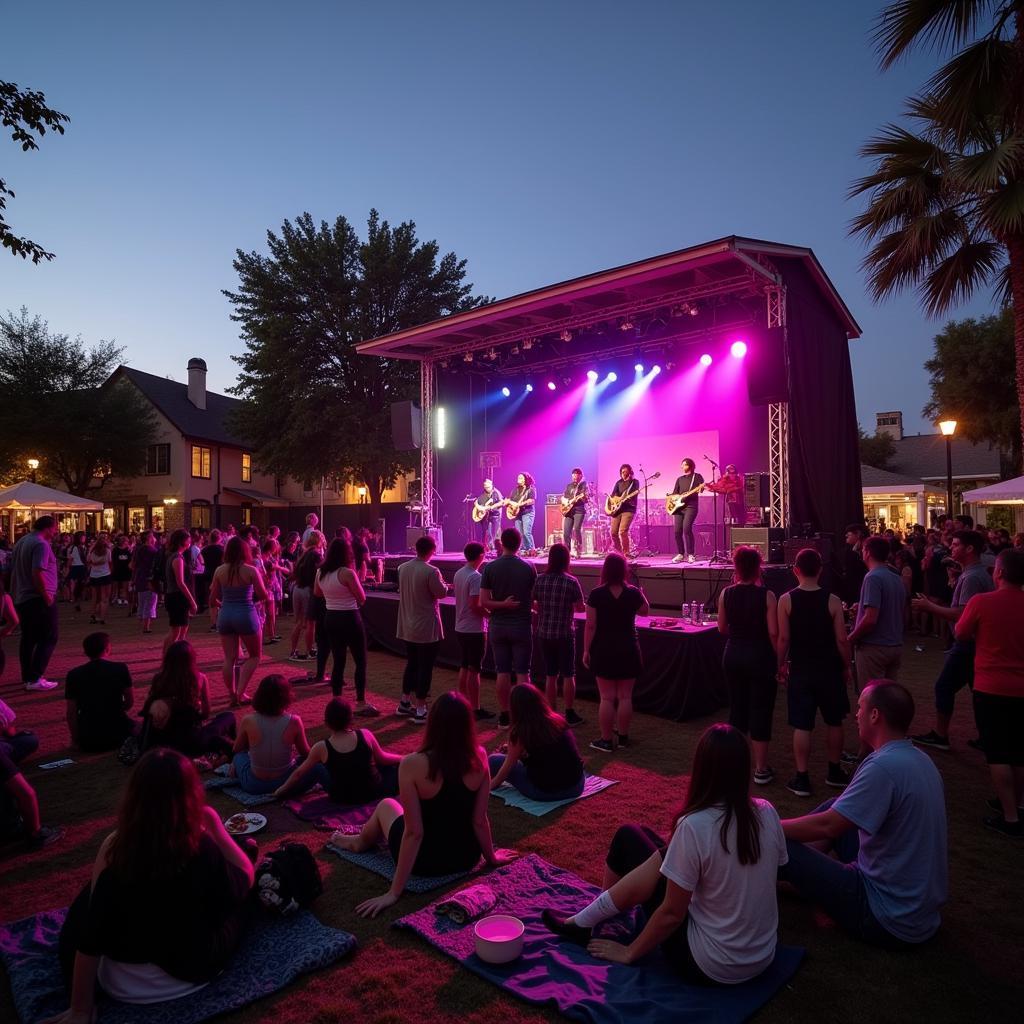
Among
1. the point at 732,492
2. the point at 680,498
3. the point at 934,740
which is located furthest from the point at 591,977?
the point at 732,492

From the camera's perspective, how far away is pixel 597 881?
11.5 ft

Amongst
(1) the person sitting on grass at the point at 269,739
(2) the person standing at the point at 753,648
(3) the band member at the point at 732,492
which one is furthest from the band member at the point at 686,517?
(1) the person sitting on grass at the point at 269,739

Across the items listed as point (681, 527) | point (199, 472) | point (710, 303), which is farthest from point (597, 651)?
point (199, 472)

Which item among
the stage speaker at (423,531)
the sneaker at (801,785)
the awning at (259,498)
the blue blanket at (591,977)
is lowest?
the sneaker at (801,785)

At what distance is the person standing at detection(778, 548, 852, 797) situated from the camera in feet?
15.2

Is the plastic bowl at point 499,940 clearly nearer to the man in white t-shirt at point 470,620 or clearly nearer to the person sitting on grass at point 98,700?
the man in white t-shirt at point 470,620

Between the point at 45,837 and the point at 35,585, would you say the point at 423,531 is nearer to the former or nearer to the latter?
the point at 35,585

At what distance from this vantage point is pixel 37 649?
25.7ft

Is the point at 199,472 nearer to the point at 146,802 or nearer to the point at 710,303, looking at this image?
the point at 710,303

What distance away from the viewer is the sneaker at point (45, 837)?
3.94m

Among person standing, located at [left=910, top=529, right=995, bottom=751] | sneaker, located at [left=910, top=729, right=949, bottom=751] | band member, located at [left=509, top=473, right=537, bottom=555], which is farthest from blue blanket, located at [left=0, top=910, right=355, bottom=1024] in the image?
band member, located at [left=509, top=473, right=537, bottom=555]

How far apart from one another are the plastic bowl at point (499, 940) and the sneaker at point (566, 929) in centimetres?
18

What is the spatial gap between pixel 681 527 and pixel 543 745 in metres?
7.93

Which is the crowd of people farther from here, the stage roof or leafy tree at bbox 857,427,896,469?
leafy tree at bbox 857,427,896,469
